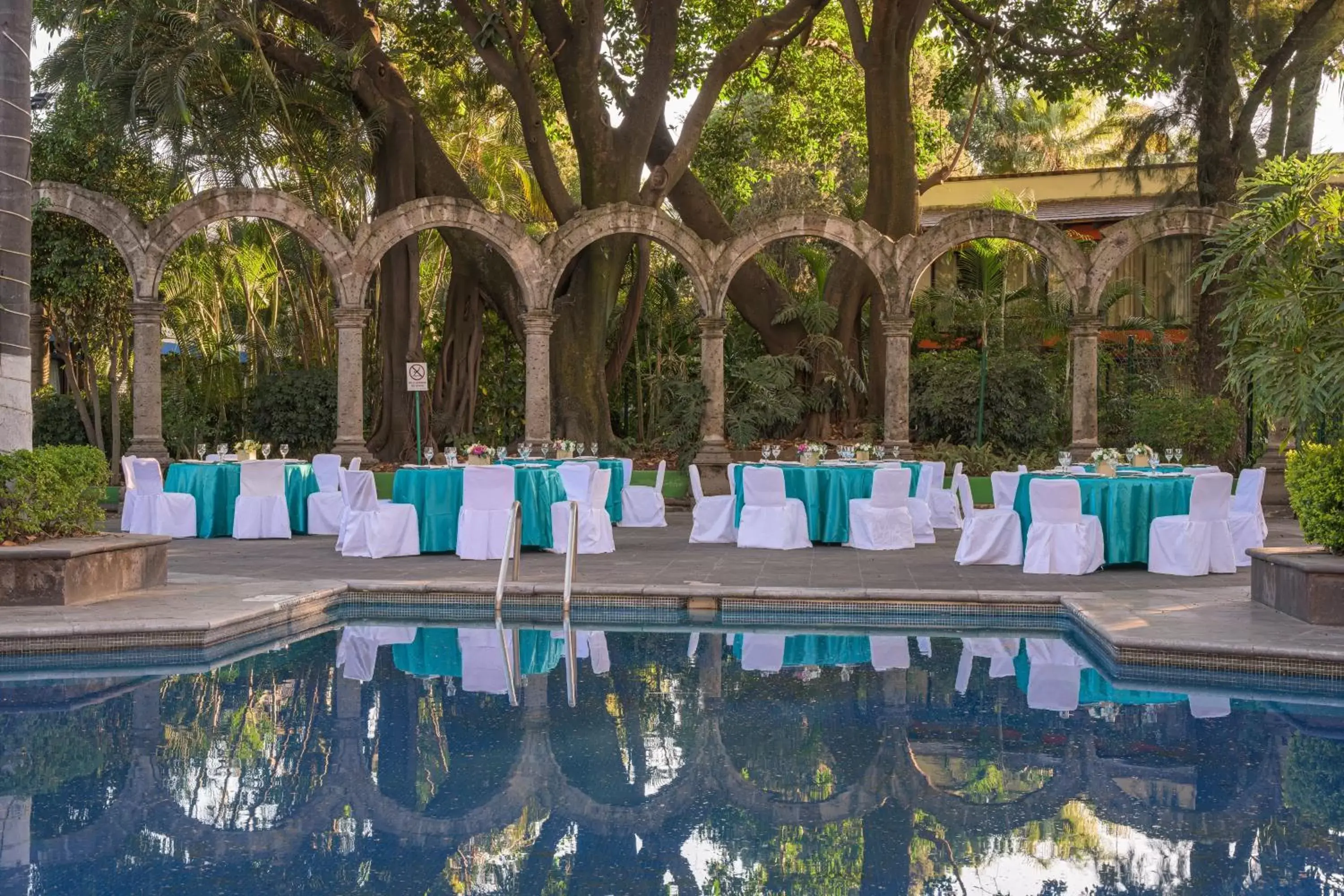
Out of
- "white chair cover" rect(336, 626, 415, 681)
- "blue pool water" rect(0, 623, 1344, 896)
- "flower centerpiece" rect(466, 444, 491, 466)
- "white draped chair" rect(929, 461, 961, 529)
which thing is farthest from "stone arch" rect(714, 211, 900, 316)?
"blue pool water" rect(0, 623, 1344, 896)

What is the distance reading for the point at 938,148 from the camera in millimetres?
25047

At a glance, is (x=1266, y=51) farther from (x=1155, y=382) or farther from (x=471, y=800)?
(x=471, y=800)

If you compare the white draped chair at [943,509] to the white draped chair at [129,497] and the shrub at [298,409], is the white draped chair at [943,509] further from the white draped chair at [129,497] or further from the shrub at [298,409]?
the shrub at [298,409]

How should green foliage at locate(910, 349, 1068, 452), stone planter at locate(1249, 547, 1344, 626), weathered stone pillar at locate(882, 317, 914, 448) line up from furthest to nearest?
green foliage at locate(910, 349, 1068, 452) → weathered stone pillar at locate(882, 317, 914, 448) → stone planter at locate(1249, 547, 1344, 626)

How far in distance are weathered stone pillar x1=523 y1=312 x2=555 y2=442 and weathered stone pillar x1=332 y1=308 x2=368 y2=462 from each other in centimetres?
198

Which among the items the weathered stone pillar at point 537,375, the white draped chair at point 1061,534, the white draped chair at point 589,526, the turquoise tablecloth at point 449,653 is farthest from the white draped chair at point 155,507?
the white draped chair at point 1061,534

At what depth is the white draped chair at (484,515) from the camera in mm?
10594

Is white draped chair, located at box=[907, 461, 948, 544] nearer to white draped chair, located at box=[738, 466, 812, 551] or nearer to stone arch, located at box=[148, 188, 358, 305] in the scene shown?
white draped chair, located at box=[738, 466, 812, 551]

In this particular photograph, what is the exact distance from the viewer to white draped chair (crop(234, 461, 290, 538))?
12.7m

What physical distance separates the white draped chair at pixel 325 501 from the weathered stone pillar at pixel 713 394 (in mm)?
4573

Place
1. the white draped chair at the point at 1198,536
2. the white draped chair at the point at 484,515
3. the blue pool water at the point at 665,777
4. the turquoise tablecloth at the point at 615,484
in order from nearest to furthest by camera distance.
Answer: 1. the blue pool water at the point at 665,777
2. the white draped chair at the point at 1198,536
3. the white draped chair at the point at 484,515
4. the turquoise tablecloth at the point at 615,484

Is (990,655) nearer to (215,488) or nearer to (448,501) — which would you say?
(448,501)

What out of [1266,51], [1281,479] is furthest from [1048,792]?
[1266,51]

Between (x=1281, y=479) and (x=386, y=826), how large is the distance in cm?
1312
